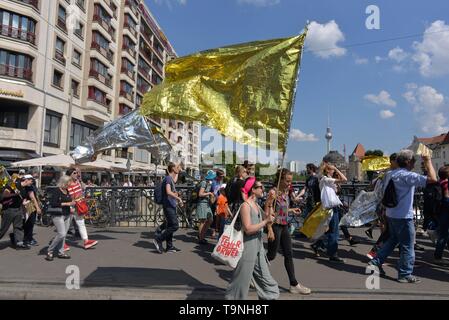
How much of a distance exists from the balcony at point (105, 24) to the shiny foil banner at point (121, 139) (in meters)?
33.8

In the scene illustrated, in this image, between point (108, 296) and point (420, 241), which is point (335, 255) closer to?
point (420, 241)

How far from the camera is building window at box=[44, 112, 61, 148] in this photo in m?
30.8

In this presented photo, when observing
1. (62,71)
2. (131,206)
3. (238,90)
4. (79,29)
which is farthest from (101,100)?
(238,90)

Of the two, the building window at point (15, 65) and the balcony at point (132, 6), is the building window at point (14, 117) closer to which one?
the building window at point (15, 65)

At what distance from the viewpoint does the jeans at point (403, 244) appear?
560 cm

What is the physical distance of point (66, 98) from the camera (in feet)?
111

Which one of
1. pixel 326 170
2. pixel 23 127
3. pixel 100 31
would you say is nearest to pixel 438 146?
pixel 100 31

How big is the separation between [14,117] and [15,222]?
2400 cm

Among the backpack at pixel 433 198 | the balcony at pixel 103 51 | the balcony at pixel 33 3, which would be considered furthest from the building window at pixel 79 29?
the backpack at pixel 433 198

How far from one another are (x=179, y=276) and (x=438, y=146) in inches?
3327

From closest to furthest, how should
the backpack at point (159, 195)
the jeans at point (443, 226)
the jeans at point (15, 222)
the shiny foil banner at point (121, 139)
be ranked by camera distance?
the jeans at point (443, 226), the backpack at point (159, 195), the jeans at point (15, 222), the shiny foil banner at point (121, 139)

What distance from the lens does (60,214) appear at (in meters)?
7.28

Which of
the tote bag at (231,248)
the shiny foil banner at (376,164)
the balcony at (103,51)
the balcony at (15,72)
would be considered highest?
the balcony at (103,51)

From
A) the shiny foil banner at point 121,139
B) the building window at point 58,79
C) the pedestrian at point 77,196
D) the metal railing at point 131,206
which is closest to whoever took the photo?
the pedestrian at point 77,196
